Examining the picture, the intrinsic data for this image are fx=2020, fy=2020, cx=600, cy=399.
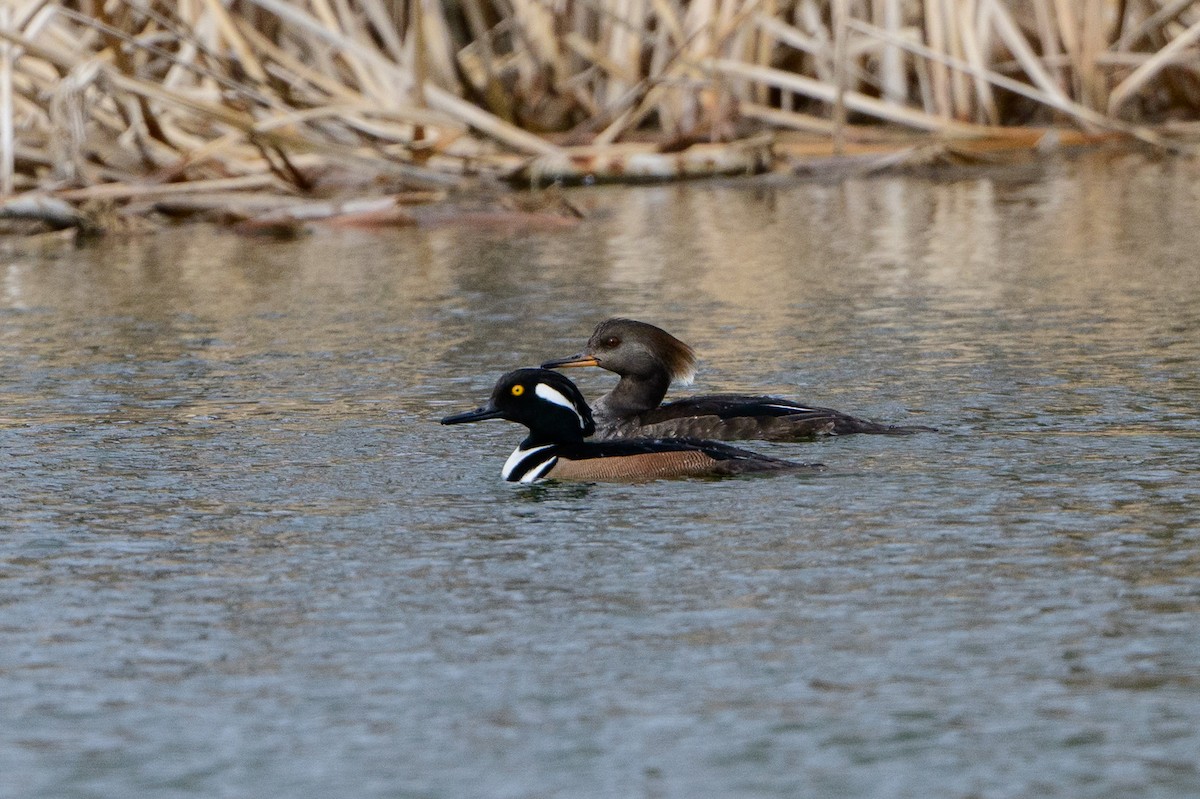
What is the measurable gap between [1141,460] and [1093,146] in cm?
1412

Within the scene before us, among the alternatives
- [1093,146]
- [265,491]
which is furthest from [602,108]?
[265,491]

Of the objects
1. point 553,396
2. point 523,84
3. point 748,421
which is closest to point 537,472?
point 553,396

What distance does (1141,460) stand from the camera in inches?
285

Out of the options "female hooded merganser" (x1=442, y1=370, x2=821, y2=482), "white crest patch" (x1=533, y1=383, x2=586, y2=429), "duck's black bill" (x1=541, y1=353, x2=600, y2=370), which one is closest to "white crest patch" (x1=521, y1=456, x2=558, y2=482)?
"female hooded merganser" (x1=442, y1=370, x2=821, y2=482)

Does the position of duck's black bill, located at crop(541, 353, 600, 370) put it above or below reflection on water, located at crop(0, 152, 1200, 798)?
above

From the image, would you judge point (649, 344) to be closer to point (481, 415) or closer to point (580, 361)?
Result: point (580, 361)

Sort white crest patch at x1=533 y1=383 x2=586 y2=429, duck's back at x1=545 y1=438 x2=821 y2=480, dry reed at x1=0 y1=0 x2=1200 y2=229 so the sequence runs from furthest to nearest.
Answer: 1. dry reed at x1=0 y1=0 x2=1200 y2=229
2. white crest patch at x1=533 y1=383 x2=586 y2=429
3. duck's back at x1=545 y1=438 x2=821 y2=480

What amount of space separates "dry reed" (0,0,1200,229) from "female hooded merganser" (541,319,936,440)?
25.9 ft

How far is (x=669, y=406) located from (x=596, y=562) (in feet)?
8.06

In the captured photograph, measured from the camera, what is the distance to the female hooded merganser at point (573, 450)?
730 cm

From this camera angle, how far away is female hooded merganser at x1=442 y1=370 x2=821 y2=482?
7.30 metres

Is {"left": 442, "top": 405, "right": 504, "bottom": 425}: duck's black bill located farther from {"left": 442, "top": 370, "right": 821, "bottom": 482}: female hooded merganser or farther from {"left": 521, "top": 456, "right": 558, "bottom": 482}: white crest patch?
{"left": 521, "top": 456, "right": 558, "bottom": 482}: white crest patch

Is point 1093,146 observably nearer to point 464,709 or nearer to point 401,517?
point 401,517

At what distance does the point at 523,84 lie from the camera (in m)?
21.0
